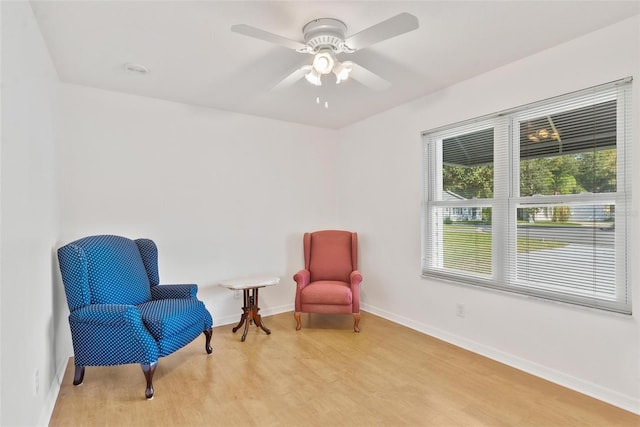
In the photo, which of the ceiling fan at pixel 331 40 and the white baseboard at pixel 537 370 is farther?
the white baseboard at pixel 537 370

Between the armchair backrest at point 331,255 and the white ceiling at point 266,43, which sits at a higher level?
the white ceiling at point 266,43

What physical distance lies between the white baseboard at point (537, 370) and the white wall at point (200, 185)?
180 centimetres

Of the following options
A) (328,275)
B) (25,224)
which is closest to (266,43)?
(25,224)

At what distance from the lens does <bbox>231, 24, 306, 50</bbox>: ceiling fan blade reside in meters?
1.73

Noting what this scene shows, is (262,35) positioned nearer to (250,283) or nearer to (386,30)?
(386,30)

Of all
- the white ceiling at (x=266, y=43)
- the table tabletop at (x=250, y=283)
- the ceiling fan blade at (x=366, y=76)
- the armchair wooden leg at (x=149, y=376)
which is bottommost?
the armchair wooden leg at (x=149, y=376)

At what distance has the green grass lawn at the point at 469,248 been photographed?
304cm

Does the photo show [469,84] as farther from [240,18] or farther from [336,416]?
[336,416]

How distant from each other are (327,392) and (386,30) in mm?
2331

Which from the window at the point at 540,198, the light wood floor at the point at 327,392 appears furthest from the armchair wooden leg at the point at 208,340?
the window at the point at 540,198

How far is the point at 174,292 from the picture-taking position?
3.02m

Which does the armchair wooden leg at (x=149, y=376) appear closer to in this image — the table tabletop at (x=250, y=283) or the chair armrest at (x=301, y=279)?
the table tabletop at (x=250, y=283)

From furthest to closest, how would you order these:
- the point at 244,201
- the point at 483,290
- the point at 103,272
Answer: the point at 244,201
the point at 483,290
the point at 103,272

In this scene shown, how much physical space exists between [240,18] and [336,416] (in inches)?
99.8
